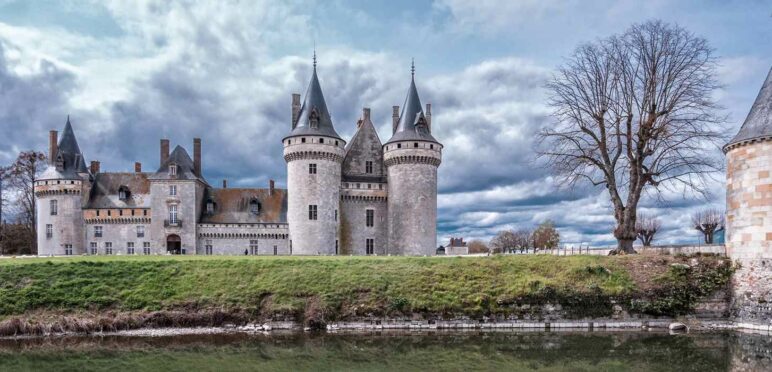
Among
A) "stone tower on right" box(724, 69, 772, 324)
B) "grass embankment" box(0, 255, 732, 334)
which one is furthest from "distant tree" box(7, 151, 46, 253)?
"stone tower on right" box(724, 69, 772, 324)

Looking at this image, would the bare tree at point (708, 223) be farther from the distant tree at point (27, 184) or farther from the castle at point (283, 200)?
the distant tree at point (27, 184)

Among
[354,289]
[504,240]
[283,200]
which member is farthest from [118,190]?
[504,240]

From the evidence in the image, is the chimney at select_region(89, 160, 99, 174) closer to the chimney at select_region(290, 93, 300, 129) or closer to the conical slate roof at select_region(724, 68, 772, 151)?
the chimney at select_region(290, 93, 300, 129)

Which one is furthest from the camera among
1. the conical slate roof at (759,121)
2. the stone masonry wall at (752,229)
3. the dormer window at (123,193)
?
the dormer window at (123,193)

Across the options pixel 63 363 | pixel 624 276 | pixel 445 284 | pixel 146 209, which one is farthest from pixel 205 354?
pixel 146 209

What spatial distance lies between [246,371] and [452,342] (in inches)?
282

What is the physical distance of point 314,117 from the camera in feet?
129

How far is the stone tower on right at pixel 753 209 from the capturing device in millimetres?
20517

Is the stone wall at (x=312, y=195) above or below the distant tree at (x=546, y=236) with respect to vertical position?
above

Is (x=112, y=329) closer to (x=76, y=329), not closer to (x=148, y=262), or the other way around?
(x=76, y=329)

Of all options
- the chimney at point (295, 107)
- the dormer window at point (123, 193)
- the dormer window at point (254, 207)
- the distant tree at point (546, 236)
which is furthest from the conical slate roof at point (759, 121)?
the distant tree at point (546, 236)

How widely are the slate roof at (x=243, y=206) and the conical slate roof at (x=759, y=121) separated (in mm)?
32966

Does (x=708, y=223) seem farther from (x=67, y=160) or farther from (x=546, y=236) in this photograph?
(x=67, y=160)

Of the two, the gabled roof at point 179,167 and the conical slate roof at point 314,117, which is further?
the gabled roof at point 179,167
